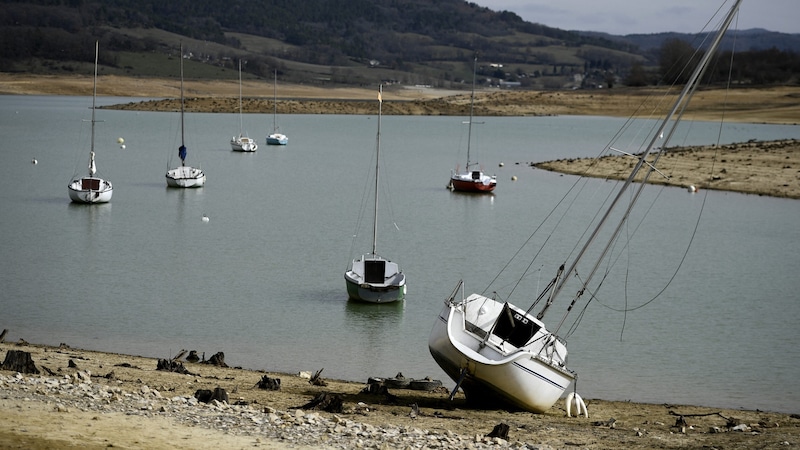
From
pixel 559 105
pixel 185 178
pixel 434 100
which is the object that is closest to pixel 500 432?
pixel 185 178

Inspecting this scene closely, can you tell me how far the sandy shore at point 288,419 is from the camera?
412 inches

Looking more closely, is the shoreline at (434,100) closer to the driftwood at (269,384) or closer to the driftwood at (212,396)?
the driftwood at (269,384)

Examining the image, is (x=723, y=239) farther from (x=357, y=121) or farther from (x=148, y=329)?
(x=357, y=121)

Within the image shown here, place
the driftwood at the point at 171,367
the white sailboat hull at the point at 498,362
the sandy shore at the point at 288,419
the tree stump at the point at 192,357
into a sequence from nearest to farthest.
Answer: the sandy shore at the point at 288,419 → the white sailboat hull at the point at 498,362 → the driftwood at the point at 171,367 → the tree stump at the point at 192,357

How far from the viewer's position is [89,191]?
36.5m

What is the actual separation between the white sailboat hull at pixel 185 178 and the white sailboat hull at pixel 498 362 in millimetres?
30253

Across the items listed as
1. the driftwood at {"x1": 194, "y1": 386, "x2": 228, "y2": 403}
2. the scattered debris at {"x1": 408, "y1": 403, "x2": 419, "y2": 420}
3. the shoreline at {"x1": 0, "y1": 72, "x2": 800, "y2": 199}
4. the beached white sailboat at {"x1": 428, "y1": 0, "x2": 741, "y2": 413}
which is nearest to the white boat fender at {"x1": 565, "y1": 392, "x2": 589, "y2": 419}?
the beached white sailboat at {"x1": 428, "y1": 0, "x2": 741, "y2": 413}

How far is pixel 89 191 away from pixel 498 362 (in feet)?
84.4

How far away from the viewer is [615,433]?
496 inches

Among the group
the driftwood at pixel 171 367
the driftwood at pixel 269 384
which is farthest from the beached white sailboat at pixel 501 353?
the driftwood at pixel 171 367

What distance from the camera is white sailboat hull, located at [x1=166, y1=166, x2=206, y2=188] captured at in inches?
1715

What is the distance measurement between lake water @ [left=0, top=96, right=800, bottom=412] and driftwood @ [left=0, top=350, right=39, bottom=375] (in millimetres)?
4364

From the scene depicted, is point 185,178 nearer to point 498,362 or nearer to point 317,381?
point 317,381

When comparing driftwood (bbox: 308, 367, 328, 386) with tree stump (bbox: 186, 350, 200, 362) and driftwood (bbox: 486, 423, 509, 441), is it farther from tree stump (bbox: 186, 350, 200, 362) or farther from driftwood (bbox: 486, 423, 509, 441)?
driftwood (bbox: 486, 423, 509, 441)
